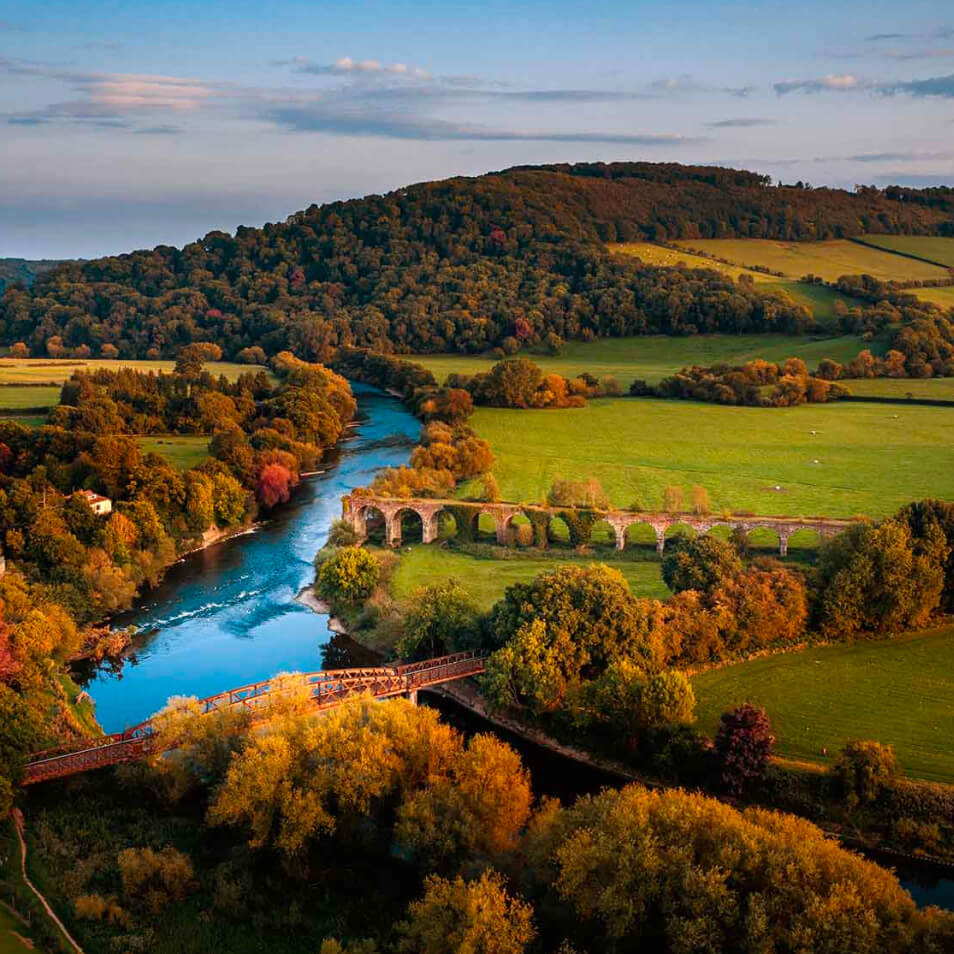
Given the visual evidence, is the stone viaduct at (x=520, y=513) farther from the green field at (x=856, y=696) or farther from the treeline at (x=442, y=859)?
the treeline at (x=442, y=859)

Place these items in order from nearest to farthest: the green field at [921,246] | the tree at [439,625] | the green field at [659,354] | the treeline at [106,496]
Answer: the treeline at [106,496] < the tree at [439,625] < the green field at [659,354] < the green field at [921,246]

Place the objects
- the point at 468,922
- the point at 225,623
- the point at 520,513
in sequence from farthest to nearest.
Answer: the point at 520,513, the point at 225,623, the point at 468,922

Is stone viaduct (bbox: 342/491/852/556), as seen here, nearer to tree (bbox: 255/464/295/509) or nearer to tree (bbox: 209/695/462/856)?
tree (bbox: 255/464/295/509)

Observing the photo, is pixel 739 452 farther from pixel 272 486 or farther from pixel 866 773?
pixel 866 773

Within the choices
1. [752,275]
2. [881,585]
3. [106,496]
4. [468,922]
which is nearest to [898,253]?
[752,275]

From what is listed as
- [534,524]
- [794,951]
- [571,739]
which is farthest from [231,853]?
[534,524]

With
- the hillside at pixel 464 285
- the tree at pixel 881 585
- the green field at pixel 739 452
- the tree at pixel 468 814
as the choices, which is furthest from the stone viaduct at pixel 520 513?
the hillside at pixel 464 285
